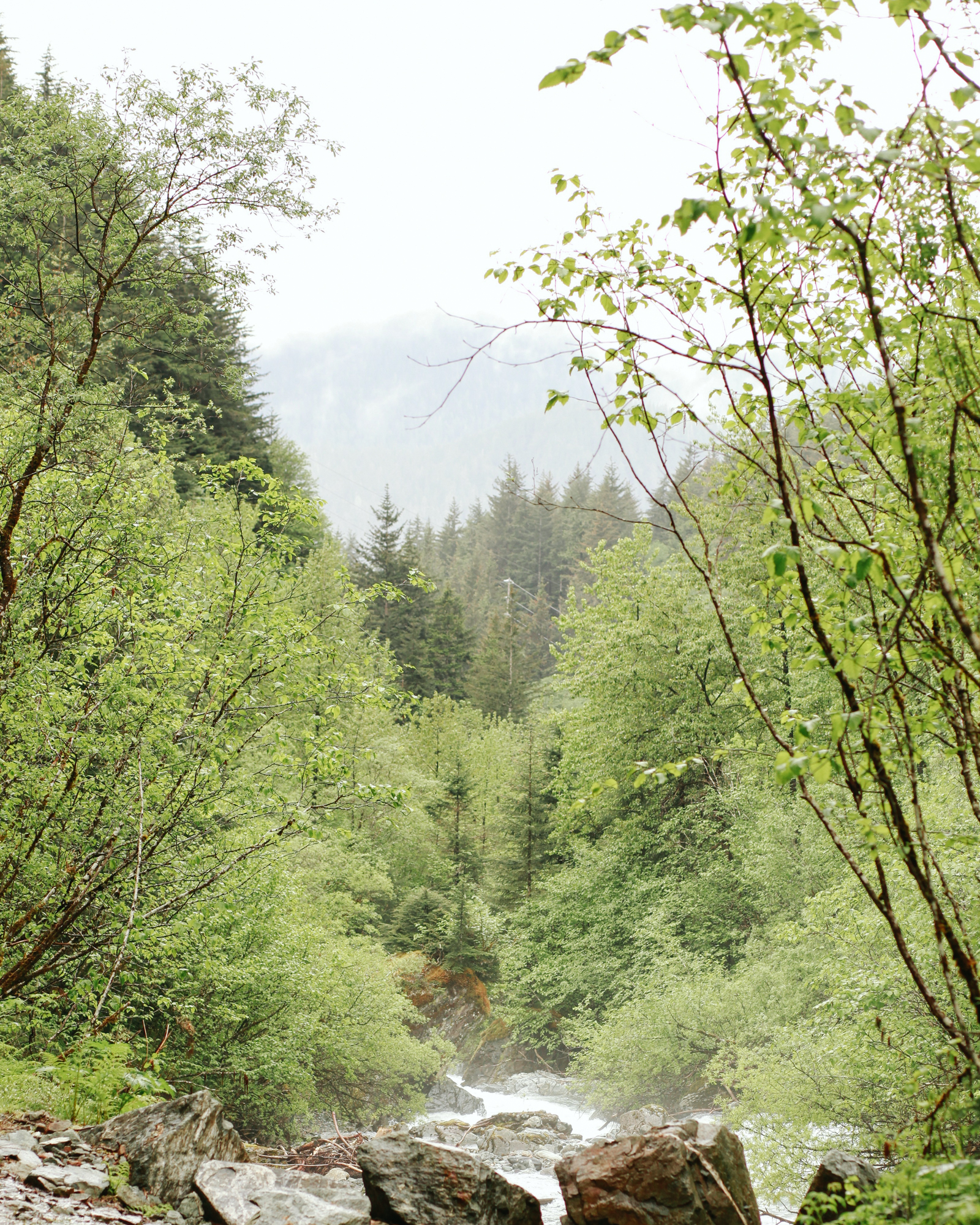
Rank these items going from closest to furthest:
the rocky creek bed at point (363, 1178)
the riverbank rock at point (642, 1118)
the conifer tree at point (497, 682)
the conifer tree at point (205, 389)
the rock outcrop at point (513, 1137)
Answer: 1. the rocky creek bed at point (363, 1178)
2. the rock outcrop at point (513, 1137)
3. the riverbank rock at point (642, 1118)
4. the conifer tree at point (205, 389)
5. the conifer tree at point (497, 682)

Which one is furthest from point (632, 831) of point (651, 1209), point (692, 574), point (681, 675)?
point (651, 1209)

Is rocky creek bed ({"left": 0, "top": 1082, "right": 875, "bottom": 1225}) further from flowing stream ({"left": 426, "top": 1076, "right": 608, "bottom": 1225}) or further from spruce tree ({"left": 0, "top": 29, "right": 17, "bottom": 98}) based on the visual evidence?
spruce tree ({"left": 0, "top": 29, "right": 17, "bottom": 98})

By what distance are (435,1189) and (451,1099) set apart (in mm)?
14043

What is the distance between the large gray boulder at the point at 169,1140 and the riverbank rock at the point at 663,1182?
2409 mm

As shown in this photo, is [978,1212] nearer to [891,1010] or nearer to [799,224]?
[799,224]

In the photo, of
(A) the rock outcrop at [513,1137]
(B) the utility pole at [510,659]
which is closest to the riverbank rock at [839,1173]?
(A) the rock outcrop at [513,1137]

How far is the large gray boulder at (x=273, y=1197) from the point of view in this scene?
14.6 feet

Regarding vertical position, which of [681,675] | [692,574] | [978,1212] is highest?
[692,574]

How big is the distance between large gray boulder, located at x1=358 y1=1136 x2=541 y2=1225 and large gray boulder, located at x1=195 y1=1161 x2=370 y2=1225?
19 cm

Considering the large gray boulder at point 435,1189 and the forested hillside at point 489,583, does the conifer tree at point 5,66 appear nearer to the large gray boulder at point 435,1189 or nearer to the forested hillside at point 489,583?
the forested hillside at point 489,583

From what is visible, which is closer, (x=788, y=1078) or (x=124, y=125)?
(x=124, y=125)

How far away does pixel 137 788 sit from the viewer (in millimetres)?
5988

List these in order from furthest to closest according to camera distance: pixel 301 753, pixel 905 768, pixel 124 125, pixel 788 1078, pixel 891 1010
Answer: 1. pixel 301 753
2. pixel 788 1078
3. pixel 891 1010
4. pixel 124 125
5. pixel 905 768

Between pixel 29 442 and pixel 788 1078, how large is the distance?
947cm
